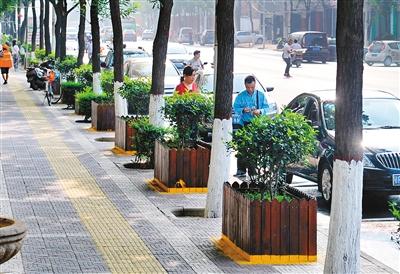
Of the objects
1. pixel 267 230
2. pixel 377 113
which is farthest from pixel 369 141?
pixel 267 230

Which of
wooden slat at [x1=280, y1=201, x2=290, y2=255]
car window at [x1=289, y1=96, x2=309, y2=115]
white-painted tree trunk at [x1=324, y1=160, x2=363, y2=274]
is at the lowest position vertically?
wooden slat at [x1=280, y1=201, x2=290, y2=255]

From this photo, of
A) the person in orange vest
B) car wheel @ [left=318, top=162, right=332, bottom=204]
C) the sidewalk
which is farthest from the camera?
the person in orange vest

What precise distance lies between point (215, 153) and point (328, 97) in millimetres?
3954

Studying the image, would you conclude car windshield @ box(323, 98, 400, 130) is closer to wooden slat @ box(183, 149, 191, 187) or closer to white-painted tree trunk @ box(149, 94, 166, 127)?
wooden slat @ box(183, 149, 191, 187)

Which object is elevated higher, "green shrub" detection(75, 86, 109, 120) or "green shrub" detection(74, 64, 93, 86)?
"green shrub" detection(74, 64, 93, 86)

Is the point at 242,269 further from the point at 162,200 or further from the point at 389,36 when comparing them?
the point at 389,36

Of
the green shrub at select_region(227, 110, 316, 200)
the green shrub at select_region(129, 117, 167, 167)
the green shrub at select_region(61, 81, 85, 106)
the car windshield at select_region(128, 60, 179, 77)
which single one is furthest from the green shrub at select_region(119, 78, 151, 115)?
the green shrub at select_region(61, 81, 85, 106)

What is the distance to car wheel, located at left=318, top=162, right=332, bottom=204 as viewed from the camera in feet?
49.1

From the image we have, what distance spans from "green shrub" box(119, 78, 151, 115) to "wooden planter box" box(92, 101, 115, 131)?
3320 millimetres

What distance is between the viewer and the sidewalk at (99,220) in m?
10.4

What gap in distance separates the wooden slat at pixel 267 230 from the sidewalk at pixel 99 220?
0.22 m

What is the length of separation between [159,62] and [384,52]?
128 feet

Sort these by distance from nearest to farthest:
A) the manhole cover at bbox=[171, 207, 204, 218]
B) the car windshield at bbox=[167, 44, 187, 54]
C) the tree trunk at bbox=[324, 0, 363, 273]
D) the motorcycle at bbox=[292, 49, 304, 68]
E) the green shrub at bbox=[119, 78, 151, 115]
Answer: the tree trunk at bbox=[324, 0, 363, 273] → the manhole cover at bbox=[171, 207, 204, 218] → the green shrub at bbox=[119, 78, 151, 115] → the car windshield at bbox=[167, 44, 187, 54] → the motorcycle at bbox=[292, 49, 304, 68]

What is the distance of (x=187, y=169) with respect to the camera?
15.2 meters
